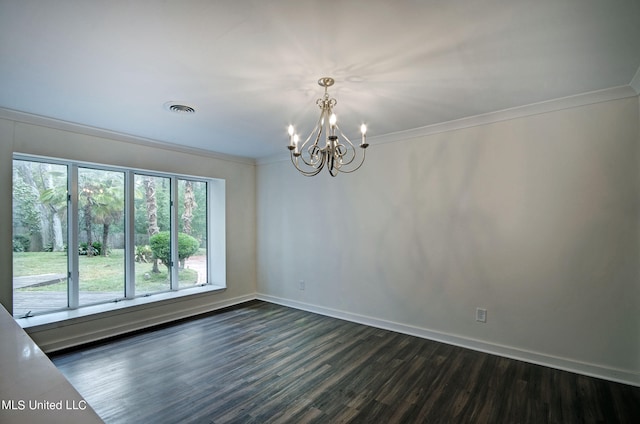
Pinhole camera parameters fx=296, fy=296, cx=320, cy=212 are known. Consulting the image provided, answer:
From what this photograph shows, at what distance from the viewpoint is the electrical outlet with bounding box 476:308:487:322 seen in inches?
123

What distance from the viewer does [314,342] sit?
3389 millimetres

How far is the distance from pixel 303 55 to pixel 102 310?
361 cm

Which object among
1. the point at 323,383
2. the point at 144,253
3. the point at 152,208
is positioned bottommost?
the point at 323,383

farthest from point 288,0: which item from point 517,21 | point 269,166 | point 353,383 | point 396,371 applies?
point 269,166

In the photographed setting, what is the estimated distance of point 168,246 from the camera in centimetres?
439

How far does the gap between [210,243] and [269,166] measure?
1.65 metres

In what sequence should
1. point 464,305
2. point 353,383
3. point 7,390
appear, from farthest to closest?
point 464,305 → point 353,383 → point 7,390

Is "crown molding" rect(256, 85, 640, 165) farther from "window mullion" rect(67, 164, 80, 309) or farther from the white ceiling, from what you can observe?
"window mullion" rect(67, 164, 80, 309)

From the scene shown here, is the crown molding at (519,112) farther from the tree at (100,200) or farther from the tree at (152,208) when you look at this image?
the tree at (100,200)

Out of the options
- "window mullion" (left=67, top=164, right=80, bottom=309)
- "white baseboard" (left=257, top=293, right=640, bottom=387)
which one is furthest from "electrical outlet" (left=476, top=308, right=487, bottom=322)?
"window mullion" (left=67, top=164, right=80, bottom=309)

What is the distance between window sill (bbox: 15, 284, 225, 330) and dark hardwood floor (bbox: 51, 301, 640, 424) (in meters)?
0.34

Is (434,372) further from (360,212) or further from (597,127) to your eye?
(597,127)

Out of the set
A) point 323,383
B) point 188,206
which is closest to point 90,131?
point 188,206

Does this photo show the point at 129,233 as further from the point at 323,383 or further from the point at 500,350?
the point at 500,350
